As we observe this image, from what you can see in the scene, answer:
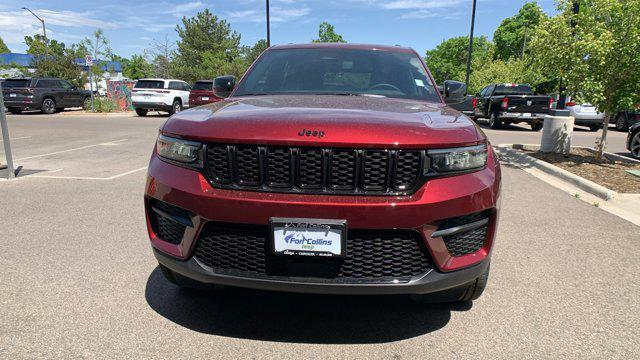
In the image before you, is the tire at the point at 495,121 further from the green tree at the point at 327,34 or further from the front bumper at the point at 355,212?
the green tree at the point at 327,34

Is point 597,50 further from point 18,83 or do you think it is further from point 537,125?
point 18,83

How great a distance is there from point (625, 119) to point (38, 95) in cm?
2585

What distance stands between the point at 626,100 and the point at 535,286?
6.61m

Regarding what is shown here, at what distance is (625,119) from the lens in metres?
17.0

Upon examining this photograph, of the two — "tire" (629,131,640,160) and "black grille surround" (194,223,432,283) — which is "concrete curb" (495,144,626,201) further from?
"black grille surround" (194,223,432,283)

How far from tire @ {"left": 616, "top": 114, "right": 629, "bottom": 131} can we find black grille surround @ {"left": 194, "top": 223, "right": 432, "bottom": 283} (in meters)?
18.7

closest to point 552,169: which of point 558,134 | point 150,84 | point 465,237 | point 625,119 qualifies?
point 558,134

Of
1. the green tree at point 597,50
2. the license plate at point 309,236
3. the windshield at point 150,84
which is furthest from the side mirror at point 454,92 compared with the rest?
the windshield at point 150,84

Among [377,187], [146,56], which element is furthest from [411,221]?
[146,56]

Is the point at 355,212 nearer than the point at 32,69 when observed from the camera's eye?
Yes

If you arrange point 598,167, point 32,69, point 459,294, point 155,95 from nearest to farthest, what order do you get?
point 459,294, point 598,167, point 155,95, point 32,69

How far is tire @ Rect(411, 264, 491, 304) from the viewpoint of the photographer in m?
2.48

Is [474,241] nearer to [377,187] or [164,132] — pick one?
[377,187]

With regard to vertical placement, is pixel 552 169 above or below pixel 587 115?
below
